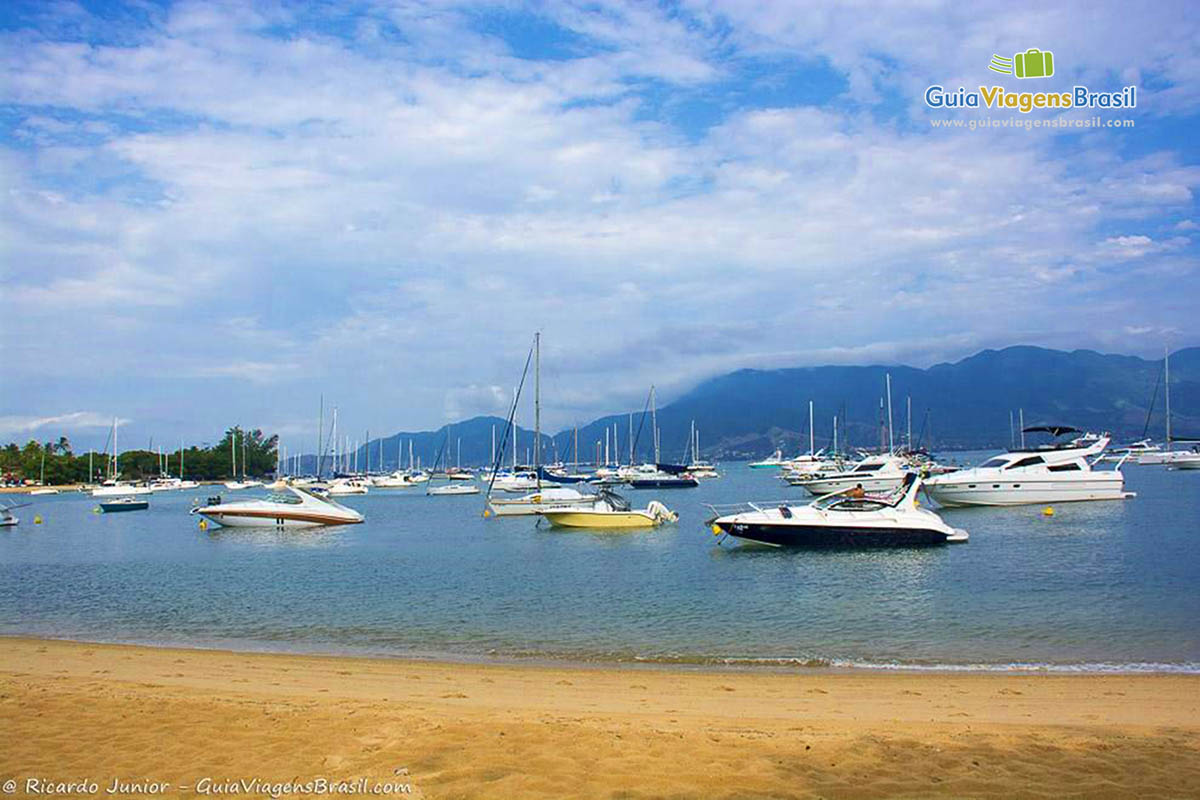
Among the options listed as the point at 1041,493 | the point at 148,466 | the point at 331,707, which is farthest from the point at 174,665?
the point at 148,466

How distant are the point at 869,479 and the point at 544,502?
31724 millimetres

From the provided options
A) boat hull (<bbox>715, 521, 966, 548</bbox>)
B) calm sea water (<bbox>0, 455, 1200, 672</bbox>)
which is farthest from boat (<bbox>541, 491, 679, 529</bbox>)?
boat hull (<bbox>715, 521, 966, 548</bbox>)

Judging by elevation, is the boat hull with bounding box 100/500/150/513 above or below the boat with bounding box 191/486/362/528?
below

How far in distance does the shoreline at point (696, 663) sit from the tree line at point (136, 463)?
151m

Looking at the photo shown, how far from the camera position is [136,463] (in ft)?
560

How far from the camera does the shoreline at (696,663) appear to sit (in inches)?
611

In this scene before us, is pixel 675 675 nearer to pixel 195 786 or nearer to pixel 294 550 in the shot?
pixel 195 786

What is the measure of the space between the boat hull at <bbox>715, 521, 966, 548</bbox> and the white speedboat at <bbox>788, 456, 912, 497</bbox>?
3503cm

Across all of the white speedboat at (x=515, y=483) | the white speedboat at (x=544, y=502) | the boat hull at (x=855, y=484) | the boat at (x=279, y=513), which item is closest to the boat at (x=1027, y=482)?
the boat hull at (x=855, y=484)

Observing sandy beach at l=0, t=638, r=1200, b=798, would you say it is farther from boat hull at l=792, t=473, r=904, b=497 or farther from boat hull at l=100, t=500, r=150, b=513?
boat hull at l=100, t=500, r=150, b=513

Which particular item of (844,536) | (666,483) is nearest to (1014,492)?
(844,536)

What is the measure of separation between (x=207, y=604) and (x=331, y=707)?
14948 mm

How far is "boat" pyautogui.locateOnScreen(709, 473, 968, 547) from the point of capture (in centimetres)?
3256

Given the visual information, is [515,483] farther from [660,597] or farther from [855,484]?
[660,597]
